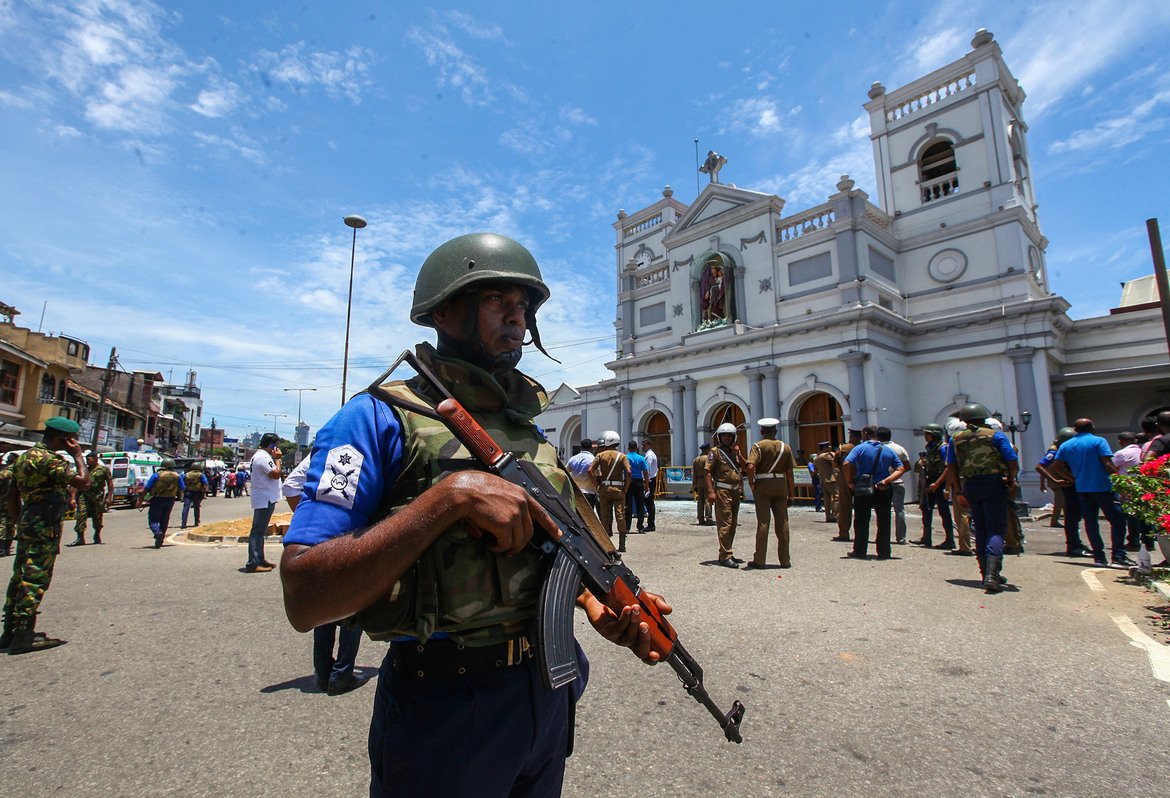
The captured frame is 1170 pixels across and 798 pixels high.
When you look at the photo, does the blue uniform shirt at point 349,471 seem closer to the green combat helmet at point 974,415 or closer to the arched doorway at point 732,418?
the green combat helmet at point 974,415

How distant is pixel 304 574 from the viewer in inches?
41.0

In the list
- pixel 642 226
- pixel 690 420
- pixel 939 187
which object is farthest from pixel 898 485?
pixel 642 226

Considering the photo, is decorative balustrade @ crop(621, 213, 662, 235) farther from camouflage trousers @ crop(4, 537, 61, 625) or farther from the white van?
camouflage trousers @ crop(4, 537, 61, 625)

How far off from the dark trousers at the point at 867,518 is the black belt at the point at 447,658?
24.8 ft

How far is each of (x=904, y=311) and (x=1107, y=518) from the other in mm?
14321

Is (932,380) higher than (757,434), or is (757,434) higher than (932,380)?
(932,380)

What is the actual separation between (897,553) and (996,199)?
15539 mm

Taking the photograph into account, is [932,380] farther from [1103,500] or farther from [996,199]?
[1103,500]

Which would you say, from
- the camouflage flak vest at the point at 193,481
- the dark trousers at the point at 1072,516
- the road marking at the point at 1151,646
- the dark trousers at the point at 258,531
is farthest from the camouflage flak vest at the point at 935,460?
the camouflage flak vest at the point at 193,481

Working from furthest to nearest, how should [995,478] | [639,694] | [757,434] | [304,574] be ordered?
[757,434]
[995,478]
[639,694]
[304,574]

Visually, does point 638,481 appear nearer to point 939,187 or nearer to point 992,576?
point 992,576

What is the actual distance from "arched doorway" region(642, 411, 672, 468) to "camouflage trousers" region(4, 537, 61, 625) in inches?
757

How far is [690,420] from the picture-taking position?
21.0 m

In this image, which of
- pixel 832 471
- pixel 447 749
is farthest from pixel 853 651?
pixel 832 471
